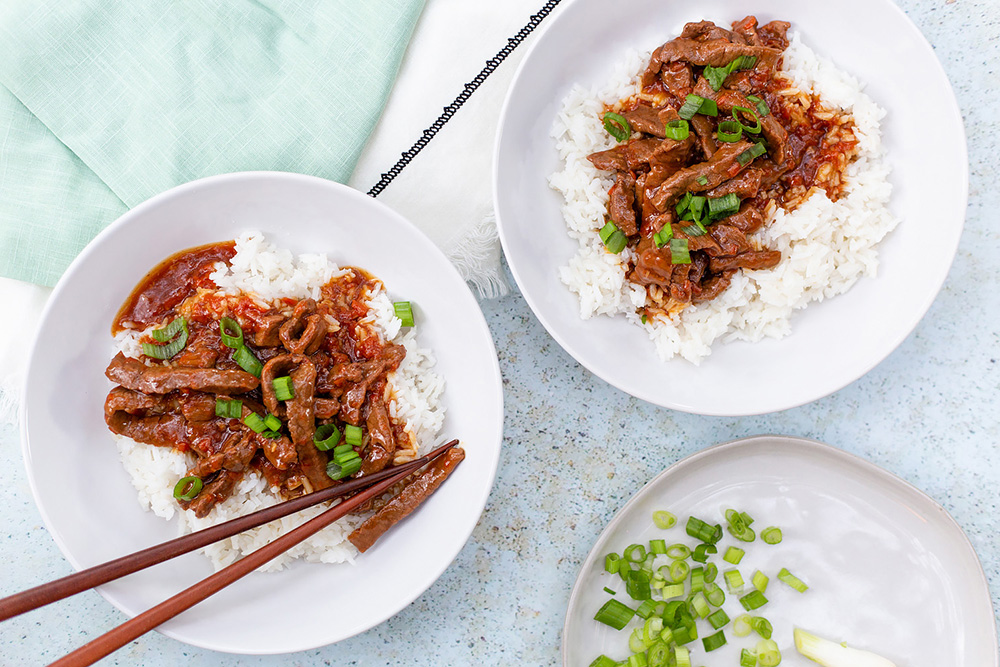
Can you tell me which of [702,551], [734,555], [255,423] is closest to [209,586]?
[255,423]

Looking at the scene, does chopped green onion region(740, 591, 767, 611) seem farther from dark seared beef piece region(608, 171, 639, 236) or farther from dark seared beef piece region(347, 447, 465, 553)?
dark seared beef piece region(608, 171, 639, 236)

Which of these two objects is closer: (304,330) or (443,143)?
(304,330)

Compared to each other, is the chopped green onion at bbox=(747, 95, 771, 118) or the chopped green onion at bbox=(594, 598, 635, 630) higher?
the chopped green onion at bbox=(747, 95, 771, 118)

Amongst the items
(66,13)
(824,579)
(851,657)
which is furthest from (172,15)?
(851,657)

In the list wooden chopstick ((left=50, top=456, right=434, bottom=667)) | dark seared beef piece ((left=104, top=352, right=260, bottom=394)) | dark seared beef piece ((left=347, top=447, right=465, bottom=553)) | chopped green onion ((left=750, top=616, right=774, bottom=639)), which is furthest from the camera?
chopped green onion ((left=750, top=616, right=774, bottom=639))

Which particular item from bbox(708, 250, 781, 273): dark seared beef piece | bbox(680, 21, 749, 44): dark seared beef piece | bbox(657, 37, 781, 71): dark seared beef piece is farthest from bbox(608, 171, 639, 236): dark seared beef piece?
bbox(680, 21, 749, 44): dark seared beef piece

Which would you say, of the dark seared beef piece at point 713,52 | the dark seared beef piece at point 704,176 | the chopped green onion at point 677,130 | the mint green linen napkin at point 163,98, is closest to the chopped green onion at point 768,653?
the dark seared beef piece at point 704,176

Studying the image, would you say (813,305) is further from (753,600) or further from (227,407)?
(227,407)
